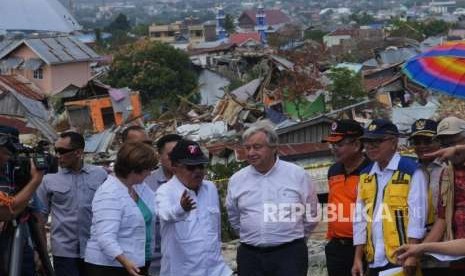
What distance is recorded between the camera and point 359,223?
13.8 ft

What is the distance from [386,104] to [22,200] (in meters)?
22.5

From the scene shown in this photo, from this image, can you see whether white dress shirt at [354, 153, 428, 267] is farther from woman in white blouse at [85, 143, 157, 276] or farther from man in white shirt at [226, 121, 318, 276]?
woman in white blouse at [85, 143, 157, 276]

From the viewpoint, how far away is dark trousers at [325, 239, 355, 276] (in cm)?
445

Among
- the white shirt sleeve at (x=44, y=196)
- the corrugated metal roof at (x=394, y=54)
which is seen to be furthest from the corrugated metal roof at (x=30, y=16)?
the corrugated metal roof at (x=394, y=54)

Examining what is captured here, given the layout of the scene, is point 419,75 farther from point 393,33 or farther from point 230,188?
point 393,33

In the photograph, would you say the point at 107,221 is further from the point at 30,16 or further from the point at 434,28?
the point at 434,28

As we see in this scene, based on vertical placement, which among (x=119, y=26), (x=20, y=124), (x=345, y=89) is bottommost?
(x=20, y=124)

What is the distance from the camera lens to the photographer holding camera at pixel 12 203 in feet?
12.3

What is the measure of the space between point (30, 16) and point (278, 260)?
1863 millimetres

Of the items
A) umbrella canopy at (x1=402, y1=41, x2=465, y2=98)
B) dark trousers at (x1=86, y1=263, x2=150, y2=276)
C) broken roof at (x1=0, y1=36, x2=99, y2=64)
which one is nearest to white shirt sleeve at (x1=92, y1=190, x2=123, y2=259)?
dark trousers at (x1=86, y1=263, x2=150, y2=276)

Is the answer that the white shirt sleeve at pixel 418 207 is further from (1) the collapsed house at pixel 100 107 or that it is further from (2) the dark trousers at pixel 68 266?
(1) the collapsed house at pixel 100 107

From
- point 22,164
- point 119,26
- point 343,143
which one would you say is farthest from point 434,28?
point 22,164

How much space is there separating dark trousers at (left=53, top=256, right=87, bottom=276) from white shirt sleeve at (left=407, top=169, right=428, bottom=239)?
73.1 inches

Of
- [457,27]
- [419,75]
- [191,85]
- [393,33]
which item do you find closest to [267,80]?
[191,85]
